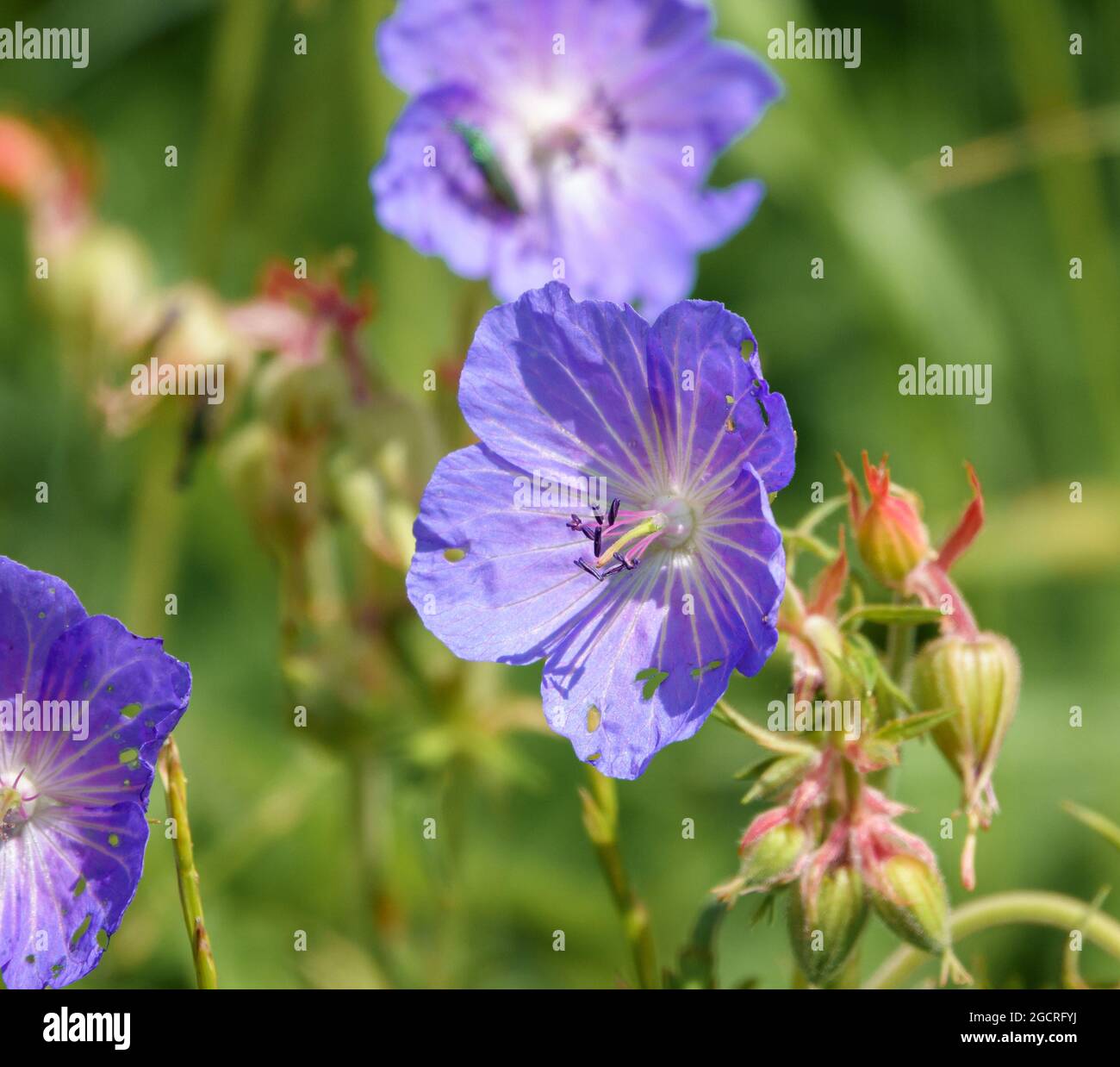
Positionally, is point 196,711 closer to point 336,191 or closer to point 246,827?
point 246,827

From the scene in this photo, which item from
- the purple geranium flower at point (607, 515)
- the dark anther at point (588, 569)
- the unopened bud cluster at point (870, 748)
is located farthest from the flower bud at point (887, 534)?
A: the dark anther at point (588, 569)

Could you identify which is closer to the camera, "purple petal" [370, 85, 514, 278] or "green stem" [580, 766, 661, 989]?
"green stem" [580, 766, 661, 989]

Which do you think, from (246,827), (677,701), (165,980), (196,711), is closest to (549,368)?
(677,701)

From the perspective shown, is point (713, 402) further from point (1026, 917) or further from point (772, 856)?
point (1026, 917)

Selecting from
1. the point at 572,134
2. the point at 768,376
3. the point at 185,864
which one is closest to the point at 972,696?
the point at 185,864

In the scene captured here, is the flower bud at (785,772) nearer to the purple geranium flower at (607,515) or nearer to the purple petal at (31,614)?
the purple geranium flower at (607,515)

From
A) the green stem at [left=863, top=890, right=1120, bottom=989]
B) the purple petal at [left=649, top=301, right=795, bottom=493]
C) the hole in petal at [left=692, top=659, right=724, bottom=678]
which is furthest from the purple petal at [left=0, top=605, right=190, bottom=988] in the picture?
the green stem at [left=863, top=890, right=1120, bottom=989]

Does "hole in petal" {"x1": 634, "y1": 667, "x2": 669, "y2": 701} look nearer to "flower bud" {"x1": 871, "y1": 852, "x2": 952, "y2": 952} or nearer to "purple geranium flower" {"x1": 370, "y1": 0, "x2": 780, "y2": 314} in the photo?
"flower bud" {"x1": 871, "y1": 852, "x2": 952, "y2": 952}
